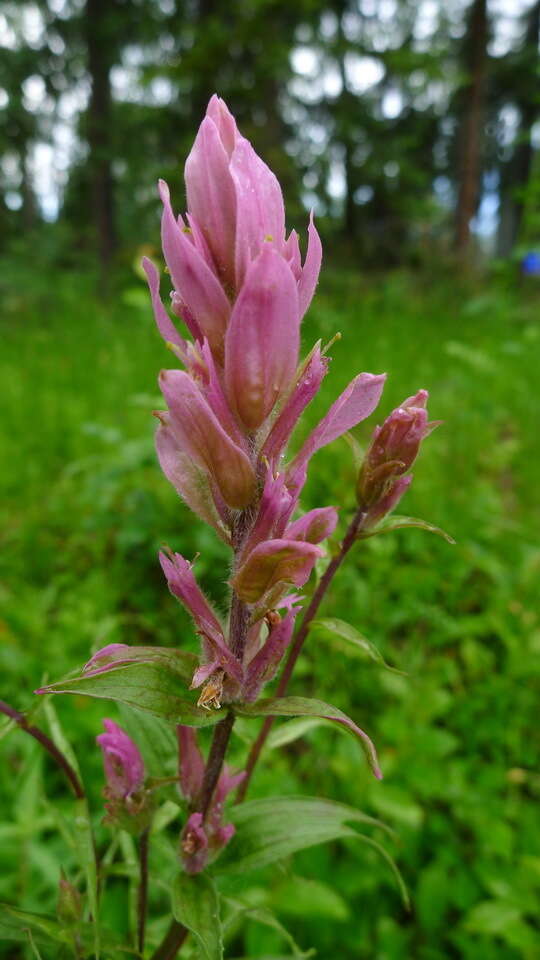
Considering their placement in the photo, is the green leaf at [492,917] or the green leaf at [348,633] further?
the green leaf at [492,917]

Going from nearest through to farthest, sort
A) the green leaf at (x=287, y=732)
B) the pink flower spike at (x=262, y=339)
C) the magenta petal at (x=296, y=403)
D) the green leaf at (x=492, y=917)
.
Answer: the pink flower spike at (x=262, y=339), the magenta petal at (x=296, y=403), the green leaf at (x=287, y=732), the green leaf at (x=492, y=917)

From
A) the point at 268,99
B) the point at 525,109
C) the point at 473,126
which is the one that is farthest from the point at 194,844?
the point at 525,109

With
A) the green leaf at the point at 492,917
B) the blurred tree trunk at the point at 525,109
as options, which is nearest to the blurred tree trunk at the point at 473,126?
the blurred tree trunk at the point at 525,109

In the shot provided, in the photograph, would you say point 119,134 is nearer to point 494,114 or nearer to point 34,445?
point 34,445

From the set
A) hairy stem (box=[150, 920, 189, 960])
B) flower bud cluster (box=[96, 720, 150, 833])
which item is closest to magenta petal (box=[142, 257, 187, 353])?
flower bud cluster (box=[96, 720, 150, 833])

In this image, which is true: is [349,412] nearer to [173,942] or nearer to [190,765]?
[190,765]

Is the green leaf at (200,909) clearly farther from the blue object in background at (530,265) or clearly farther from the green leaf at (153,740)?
the blue object in background at (530,265)
